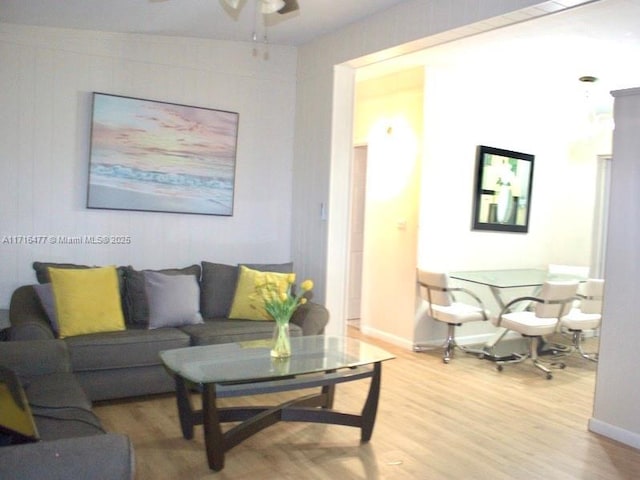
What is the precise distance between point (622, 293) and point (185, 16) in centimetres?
352

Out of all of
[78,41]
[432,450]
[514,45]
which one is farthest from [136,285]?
[514,45]

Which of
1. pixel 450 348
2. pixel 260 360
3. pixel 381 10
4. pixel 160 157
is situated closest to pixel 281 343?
pixel 260 360

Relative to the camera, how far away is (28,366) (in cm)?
281

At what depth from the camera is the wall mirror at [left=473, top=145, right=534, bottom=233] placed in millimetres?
5609

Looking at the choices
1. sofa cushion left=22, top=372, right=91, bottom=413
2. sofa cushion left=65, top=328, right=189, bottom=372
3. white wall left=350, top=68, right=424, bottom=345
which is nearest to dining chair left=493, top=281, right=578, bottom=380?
white wall left=350, top=68, right=424, bottom=345

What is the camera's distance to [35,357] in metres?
2.84

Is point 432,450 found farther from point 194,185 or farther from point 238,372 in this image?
point 194,185

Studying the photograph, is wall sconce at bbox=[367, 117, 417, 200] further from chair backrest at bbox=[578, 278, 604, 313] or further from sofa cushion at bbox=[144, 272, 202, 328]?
sofa cushion at bbox=[144, 272, 202, 328]

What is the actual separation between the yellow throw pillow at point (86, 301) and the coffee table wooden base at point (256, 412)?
0.91m

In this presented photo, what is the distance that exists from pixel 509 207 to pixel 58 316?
446cm

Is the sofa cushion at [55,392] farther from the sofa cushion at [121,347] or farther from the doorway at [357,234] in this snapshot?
the doorway at [357,234]

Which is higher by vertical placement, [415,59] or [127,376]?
[415,59]

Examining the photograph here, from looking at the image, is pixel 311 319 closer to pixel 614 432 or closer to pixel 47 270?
pixel 47 270

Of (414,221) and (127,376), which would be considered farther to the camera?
(414,221)
